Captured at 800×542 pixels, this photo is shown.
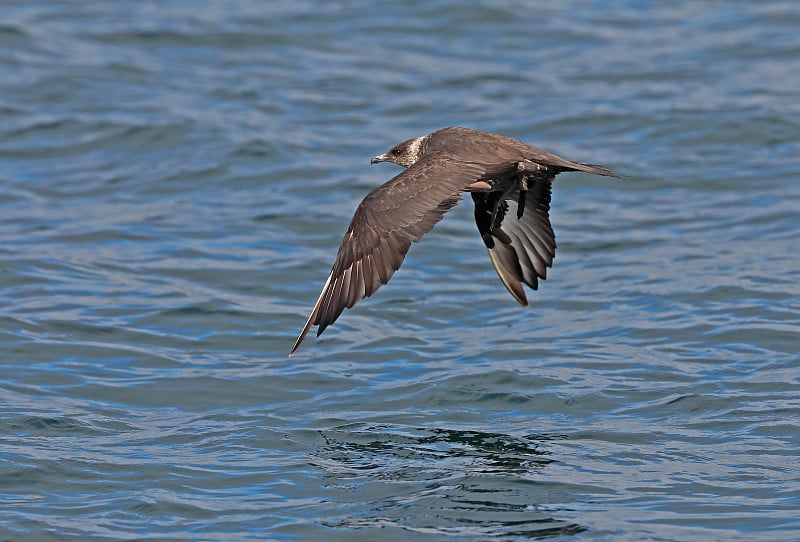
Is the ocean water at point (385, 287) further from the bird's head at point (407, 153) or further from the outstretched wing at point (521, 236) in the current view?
the bird's head at point (407, 153)

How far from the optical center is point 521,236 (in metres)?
9.48

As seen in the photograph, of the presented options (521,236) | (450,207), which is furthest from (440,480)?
(521,236)

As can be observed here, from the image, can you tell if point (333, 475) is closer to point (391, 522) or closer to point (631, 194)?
point (391, 522)

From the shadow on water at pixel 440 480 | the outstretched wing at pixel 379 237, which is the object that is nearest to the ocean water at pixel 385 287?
the shadow on water at pixel 440 480

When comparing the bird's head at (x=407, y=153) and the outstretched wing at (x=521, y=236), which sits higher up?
the bird's head at (x=407, y=153)

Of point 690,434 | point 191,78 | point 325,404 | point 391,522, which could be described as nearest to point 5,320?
point 325,404

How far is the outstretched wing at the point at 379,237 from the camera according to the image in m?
7.45

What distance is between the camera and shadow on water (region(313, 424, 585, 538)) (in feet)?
22.5

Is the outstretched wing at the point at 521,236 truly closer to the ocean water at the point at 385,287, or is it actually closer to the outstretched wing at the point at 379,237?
the ocean water at the point at 385,287

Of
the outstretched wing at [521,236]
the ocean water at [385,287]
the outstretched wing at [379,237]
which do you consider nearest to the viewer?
the ocean water at [385,287]

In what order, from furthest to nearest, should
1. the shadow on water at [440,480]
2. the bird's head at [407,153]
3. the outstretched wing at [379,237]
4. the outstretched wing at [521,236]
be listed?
the outstretched wing at [521,236], the bird's head at [407,153], the outstretched wing at [379,237], the shadow on water at [440,480]

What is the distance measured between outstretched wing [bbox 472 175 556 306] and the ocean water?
61cm

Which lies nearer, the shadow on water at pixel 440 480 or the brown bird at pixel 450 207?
the shadow on water at pixel 440 480

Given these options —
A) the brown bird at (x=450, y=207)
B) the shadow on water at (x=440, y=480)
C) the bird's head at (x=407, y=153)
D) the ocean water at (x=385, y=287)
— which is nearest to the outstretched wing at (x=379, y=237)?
the brown bird at (x=450, y=207)
